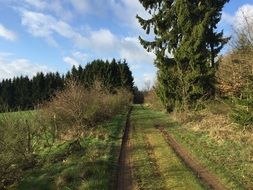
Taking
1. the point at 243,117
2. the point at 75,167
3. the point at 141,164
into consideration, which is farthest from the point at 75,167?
the point at 243,117

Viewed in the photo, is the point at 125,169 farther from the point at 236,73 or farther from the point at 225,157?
the point at 236,73

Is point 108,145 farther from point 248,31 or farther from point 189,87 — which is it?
point 189,87

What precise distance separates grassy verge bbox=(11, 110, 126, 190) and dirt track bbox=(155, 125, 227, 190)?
2702 millimetres

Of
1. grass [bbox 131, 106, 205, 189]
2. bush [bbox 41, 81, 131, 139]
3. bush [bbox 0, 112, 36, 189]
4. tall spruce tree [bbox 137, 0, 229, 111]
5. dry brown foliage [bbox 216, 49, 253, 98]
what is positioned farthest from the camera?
tall spruce tree [bbox 137, 0, 229, 111]

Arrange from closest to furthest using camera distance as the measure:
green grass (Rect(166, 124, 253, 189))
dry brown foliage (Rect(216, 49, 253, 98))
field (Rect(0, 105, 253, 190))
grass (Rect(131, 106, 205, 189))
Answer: grass (Rect(131, 106, 205, 189)), field (Rect(0, 105, 253, 190)), green grass (Rect(166, 124, 253, 189)), dry brown foliage (Rect(216, 49, 253, 98))

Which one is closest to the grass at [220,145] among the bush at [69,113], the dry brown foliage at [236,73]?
the dry brown foliage at [236,73]

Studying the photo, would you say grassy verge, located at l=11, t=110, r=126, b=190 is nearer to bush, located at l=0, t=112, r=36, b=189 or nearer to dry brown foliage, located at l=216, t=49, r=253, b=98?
bush, located at l=0, t=112, r=36, b=189

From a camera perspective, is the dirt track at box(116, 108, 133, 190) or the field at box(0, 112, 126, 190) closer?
the dirt track at box(116, 108, 133, 190)

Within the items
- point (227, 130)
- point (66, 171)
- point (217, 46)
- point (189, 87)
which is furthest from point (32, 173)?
point (217, 46)

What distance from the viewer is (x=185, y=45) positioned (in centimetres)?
3238

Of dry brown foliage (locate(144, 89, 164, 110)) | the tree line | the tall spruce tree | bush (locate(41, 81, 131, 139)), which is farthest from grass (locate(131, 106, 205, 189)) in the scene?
the tree line

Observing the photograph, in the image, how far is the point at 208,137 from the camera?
70.1ft

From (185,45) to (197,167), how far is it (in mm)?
19358

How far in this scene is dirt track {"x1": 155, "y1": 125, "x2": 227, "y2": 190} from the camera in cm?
1198
